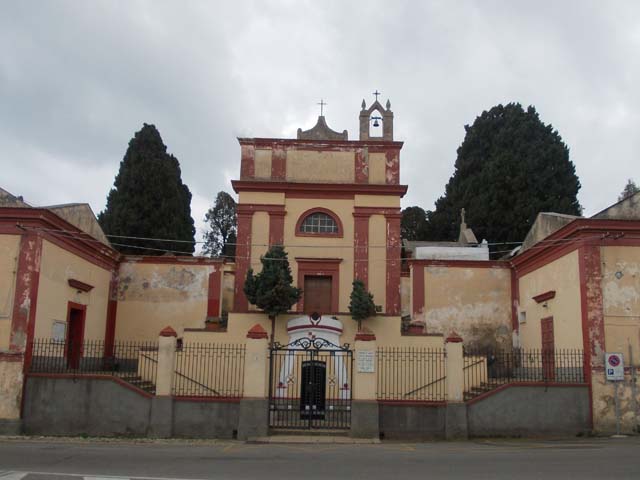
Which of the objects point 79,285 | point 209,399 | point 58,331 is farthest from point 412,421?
point 79,285

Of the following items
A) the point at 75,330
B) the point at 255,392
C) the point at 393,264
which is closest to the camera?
the point at 255,392

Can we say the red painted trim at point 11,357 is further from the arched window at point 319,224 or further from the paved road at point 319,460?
the arched window at point 319,224

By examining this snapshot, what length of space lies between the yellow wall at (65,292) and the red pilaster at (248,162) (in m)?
6.32

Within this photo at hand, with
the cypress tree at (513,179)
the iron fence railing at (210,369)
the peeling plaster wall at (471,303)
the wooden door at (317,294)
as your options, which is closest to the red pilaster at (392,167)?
the peeling plaster wall at (471,303)

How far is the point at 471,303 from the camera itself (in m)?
25.1

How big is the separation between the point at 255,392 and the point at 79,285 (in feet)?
26.4

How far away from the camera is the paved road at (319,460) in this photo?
1014 cm

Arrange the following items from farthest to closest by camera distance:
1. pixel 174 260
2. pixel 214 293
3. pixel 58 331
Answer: pixel 174 260 → pixel 214 293 → pixel 58 331

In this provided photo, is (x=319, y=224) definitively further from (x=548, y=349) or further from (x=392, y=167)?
(x=548, y=349)

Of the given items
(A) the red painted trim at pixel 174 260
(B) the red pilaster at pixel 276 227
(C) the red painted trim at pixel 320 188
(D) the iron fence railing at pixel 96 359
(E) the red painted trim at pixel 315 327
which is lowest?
(D) the iron fence railing at pixel 96 359

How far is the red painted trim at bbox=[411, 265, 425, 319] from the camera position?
2497cm

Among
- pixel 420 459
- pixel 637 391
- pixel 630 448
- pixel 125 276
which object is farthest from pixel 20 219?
pixel 637 391

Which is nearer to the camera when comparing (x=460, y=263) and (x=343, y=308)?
(x=343, y=308)

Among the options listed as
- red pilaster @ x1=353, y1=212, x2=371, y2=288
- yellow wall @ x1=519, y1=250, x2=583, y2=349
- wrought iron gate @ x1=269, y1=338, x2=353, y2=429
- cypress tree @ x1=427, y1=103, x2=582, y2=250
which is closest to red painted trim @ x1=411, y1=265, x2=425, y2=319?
red pilaster @ x1=353, y1=212, x2=371, y2=288
